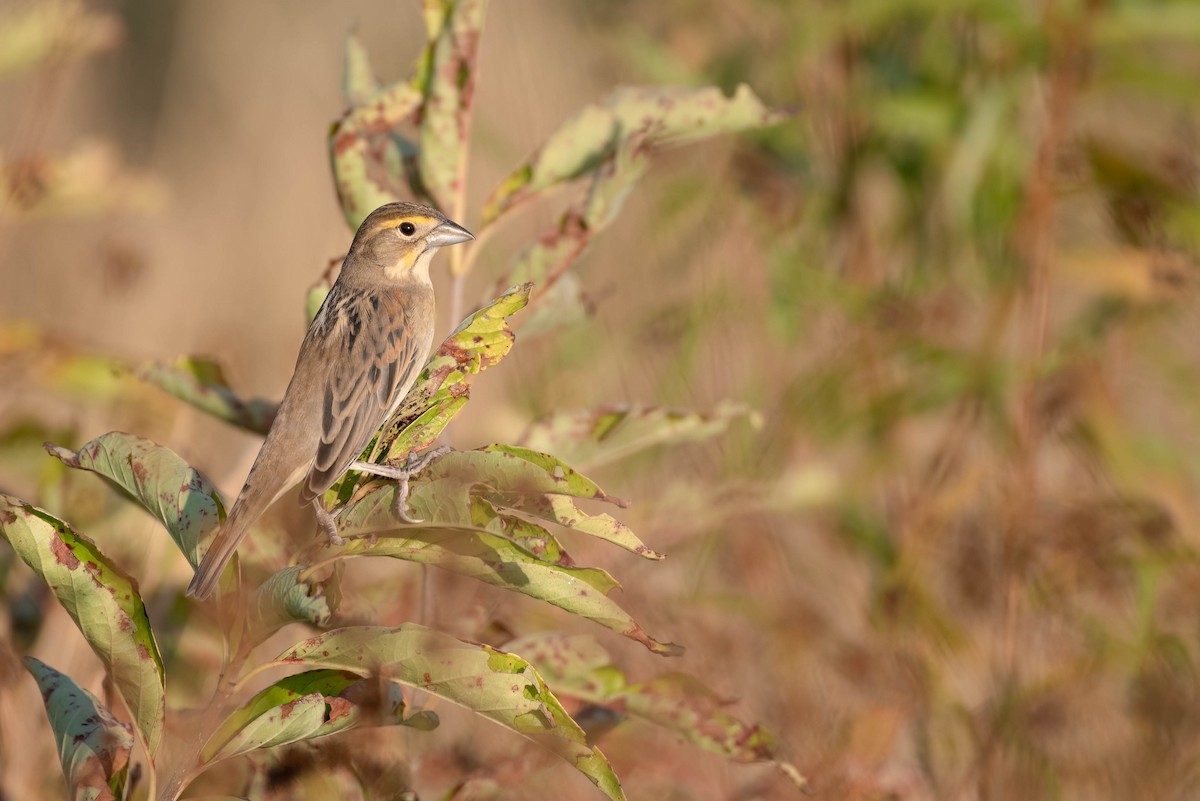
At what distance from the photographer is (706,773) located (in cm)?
351

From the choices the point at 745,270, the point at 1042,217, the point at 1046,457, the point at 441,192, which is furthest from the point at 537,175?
the point at 1046,457

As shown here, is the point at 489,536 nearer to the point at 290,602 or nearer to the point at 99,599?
the point at 290,602

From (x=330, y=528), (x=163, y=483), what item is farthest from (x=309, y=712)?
(x=163, y=483)

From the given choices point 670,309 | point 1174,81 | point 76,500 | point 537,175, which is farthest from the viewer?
point 670,309

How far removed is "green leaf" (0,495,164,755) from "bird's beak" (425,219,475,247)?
1111 mm

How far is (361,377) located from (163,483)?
1220 mm

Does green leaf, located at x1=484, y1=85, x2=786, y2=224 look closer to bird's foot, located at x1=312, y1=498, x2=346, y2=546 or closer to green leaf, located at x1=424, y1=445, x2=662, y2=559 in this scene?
bird's foot, located at x1=312, y1=498, x2=346, y2=546

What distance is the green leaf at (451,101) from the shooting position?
2.66 meters

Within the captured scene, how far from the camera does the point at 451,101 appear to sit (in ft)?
8.71

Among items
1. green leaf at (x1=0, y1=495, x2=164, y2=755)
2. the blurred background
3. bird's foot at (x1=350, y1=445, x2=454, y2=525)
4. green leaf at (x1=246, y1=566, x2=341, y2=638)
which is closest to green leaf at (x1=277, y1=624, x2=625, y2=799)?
green leaf at (x1=246, y1=566, x2=341, y2=638)

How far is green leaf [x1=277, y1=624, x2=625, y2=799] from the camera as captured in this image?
1906 millimetres

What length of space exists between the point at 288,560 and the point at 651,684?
→ 2.42 feet

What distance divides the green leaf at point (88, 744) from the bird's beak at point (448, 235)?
4.02ft

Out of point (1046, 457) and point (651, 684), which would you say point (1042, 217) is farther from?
point (1046, 457)
